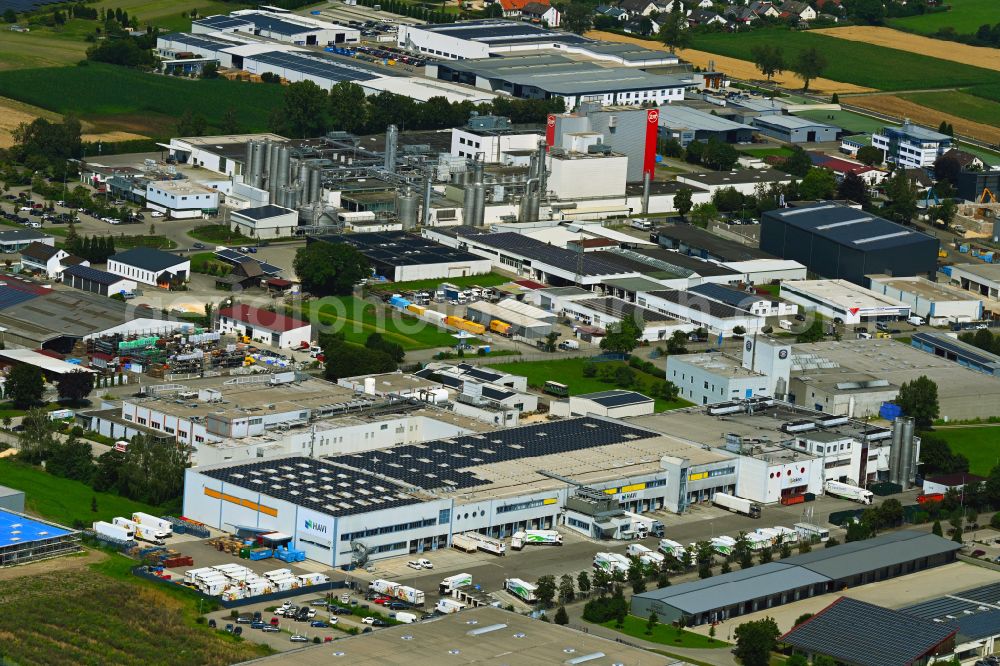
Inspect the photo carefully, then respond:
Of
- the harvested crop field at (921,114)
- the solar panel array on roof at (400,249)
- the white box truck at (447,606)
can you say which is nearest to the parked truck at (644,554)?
the white box truck at (447,606)

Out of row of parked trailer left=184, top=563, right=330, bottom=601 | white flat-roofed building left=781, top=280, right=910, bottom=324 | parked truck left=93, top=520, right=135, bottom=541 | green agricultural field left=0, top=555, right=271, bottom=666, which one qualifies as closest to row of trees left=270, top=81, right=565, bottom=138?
white flat-roofed building left=781, top=280, right=910, bottom=324

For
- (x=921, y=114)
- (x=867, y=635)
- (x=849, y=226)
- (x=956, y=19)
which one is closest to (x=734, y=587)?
(x=867, y=635)

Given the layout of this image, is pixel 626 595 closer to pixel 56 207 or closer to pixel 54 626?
pixel 54 626

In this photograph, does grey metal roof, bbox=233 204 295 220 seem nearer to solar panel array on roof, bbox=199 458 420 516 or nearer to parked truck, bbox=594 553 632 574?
solar panel array on roof, bbox=199 458 420 516

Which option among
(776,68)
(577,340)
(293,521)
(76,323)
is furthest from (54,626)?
(776,68)

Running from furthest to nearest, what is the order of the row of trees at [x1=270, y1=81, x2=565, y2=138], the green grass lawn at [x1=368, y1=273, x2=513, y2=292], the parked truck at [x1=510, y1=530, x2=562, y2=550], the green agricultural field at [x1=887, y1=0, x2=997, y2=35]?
the green agricultural field at [x1=887, y1=0, x2=997, y2=35], the row of trees at [x1=270, y1=81, x2=565, y2=138], the green grass lawn at [x1=368, y1=273, x2=513, y2=292], the parked truck at [x1=510, y1=530, x2=562, y2=550]

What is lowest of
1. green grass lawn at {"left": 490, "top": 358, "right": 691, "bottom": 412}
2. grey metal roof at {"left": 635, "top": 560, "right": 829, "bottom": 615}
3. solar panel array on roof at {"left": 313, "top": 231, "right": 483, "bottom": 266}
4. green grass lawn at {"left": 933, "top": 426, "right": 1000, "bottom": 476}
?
green grass lawn at {"left": 933, "top": 426, "right": 1000, "bottom": 476}

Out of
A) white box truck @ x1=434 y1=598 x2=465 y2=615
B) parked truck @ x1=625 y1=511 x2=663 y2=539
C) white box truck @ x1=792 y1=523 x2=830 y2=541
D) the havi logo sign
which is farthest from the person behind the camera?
white box truck @ x1=792 y1=523 x2=830 y2=541
